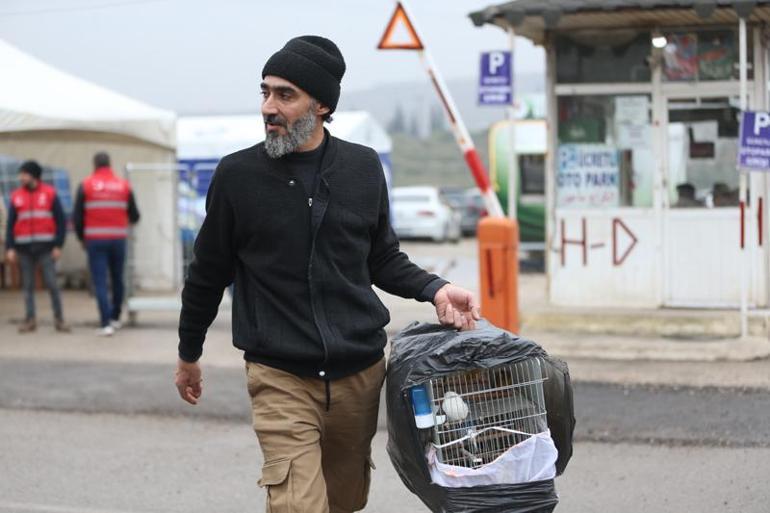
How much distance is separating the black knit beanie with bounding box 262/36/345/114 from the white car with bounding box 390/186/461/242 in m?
25.7

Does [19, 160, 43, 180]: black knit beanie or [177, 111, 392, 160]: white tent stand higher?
[177, 111, 392, 160]: white tent

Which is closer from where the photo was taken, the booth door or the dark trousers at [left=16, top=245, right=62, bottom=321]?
the booth door

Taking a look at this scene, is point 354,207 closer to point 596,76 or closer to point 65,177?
point 596,76

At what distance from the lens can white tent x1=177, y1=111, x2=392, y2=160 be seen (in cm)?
2262

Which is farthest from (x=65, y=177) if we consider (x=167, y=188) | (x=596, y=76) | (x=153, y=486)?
(x=153, y=486)

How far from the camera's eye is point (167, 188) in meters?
16.4

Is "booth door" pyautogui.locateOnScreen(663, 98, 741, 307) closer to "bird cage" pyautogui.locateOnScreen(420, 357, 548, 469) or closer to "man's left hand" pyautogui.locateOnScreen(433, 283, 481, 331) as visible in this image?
"man's left hand" pyautogui.locateOnScreen(433, 283, 481, 331)

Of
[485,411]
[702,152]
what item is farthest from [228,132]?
[485,411]

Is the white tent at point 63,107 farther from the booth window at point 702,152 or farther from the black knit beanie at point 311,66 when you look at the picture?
the black knit beanie at point 311,66

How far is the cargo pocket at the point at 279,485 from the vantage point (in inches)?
149

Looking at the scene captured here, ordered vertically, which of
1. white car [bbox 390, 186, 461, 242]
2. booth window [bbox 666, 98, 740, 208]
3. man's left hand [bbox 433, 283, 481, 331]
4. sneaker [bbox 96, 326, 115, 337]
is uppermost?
booth window [bbox 666, 98, 740, 208]

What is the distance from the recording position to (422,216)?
3042 cm

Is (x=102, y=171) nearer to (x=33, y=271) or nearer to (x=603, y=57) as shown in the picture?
(x=33, y=271)

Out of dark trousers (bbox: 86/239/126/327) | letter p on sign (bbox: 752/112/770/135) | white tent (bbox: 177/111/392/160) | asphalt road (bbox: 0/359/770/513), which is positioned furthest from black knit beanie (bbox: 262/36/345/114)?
white tent (bbox: 177/111/392/160)
